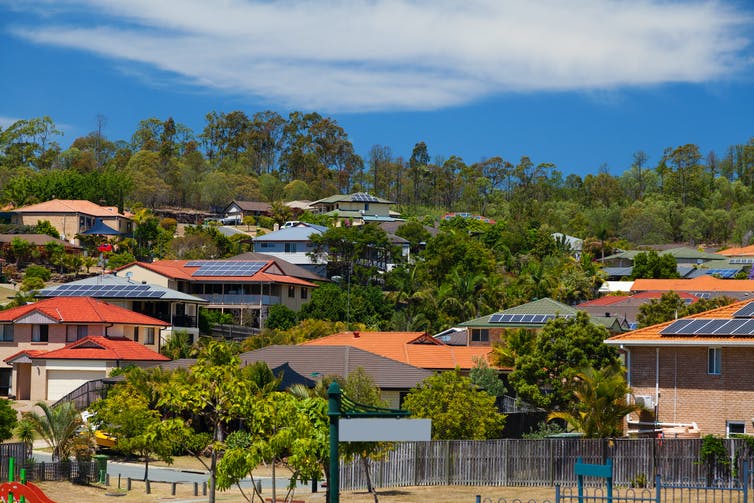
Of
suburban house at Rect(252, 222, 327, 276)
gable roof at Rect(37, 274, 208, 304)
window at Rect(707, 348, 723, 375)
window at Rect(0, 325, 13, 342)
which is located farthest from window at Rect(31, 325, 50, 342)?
suburban house at Rect(252, 222, 327, 276)

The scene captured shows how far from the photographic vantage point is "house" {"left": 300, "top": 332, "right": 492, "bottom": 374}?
63625 mm

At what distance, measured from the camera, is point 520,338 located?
6159 centimetres

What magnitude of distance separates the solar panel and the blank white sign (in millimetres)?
33445

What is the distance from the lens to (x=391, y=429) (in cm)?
1417

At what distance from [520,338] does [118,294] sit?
3291 cm

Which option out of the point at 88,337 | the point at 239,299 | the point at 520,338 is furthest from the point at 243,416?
the point at 239,299

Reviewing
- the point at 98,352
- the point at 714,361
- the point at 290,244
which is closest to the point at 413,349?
the point at 98,352

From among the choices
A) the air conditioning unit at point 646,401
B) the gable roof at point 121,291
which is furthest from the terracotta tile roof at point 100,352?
the air conditioning unit at point 646,401

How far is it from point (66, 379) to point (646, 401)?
33328mm

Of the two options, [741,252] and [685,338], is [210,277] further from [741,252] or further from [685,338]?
[741,252]

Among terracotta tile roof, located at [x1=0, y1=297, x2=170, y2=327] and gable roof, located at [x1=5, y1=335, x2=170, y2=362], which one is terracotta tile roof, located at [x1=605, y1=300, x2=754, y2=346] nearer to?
gable roof, located at [x1=5, y1=335, x2=170, y2=362]

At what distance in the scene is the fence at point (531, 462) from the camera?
37.3 m

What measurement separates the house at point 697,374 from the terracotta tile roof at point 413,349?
18808 mm

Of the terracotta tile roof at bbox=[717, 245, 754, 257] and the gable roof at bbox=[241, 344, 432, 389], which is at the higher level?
the terracotta tile roof at bbox=[717, 245, 754, 257]
